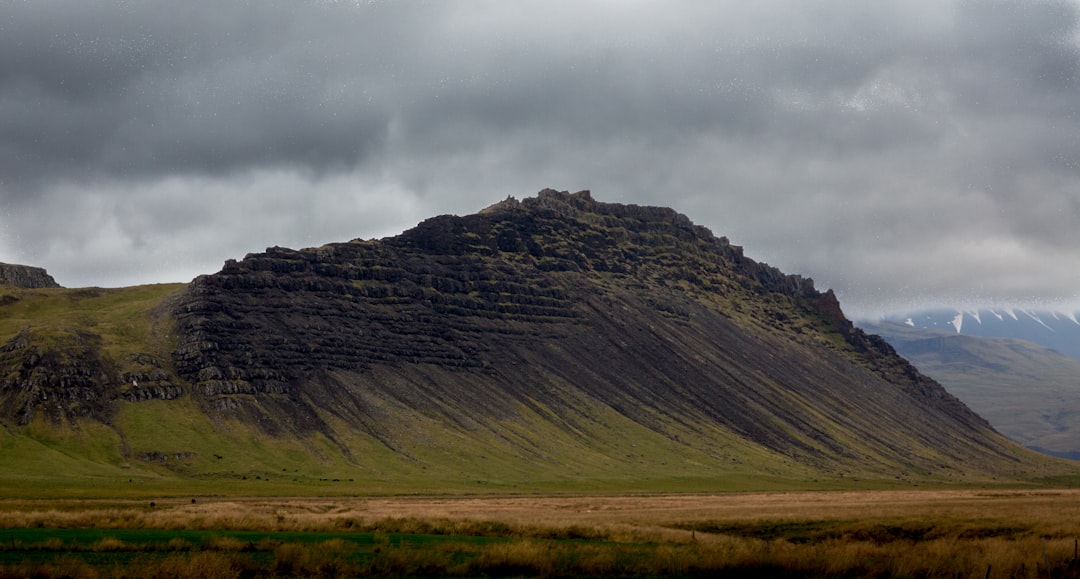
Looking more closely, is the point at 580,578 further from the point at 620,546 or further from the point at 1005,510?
the point at 1005,510

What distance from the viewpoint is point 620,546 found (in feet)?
195

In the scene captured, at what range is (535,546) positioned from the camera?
53469mm

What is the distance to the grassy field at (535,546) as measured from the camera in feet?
153

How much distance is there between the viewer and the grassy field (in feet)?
153

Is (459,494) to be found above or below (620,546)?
below

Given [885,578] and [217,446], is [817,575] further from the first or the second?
[217,446]

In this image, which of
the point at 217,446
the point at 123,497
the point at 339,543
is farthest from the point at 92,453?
the point at 339,543

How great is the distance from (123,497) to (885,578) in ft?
364

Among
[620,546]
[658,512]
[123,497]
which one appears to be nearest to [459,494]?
[123,497]

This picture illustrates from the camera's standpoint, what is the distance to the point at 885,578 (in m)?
48.4

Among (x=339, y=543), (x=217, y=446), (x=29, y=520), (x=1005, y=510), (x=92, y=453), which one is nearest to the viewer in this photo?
(x=339, y=543)

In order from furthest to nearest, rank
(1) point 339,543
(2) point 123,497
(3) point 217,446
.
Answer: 1. (3) point 217,446
2. (2) point 123,497
3. (1) point 339,543

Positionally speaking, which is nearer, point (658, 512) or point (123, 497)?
point (658, 512)

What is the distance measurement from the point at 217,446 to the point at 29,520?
13505 centimetres
